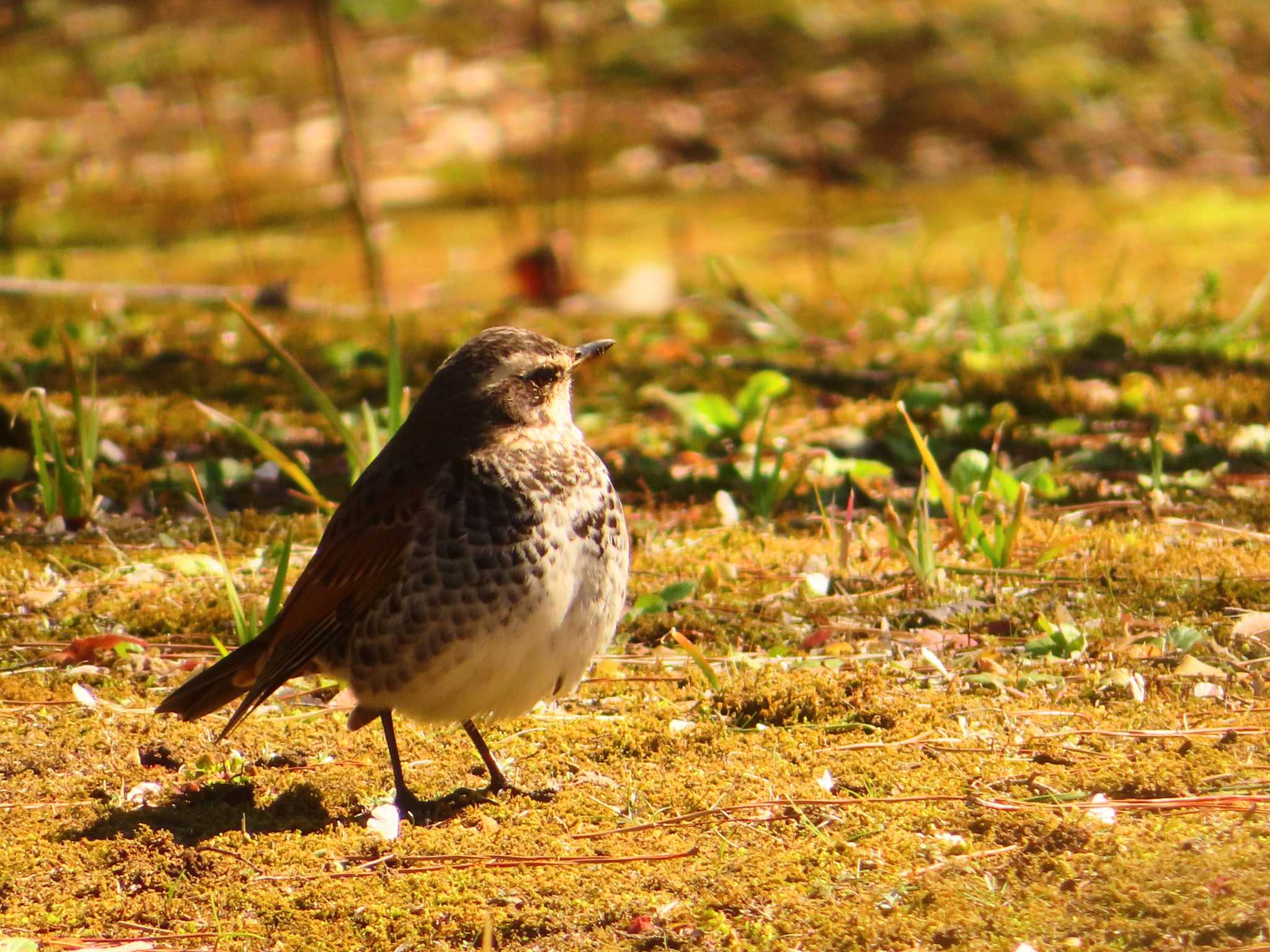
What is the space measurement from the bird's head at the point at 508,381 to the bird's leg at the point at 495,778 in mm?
712

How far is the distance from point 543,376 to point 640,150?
727 centimetres

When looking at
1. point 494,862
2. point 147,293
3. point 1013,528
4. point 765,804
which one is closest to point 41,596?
point 494,862

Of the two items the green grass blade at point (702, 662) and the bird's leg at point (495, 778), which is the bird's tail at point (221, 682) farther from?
the green grass blade at point (702, 662)

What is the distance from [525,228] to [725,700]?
6262 mm

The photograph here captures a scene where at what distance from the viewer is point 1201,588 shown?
4062 mm

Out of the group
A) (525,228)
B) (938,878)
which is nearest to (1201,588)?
(938,878)

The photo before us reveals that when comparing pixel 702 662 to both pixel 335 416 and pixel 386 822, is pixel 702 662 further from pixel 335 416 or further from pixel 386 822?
pixel 335 416

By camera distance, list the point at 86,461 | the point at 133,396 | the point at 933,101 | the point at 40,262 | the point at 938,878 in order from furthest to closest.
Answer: the point at 933,101
the point at 40,262
the point at 133,396
the point at 86,461
the point at 938,878

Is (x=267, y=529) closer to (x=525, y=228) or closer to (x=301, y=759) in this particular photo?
(x=301, y=759)

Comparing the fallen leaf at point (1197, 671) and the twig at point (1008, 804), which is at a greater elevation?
the twig at point (1008, 804)

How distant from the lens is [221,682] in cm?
353

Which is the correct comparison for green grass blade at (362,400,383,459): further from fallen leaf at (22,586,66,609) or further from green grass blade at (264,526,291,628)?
fallen leaf at (22,586,66,609)

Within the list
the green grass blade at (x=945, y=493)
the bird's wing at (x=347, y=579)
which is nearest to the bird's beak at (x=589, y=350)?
the bird's wing at (x=347, y=579)

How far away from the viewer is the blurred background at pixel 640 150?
829 centimetres
